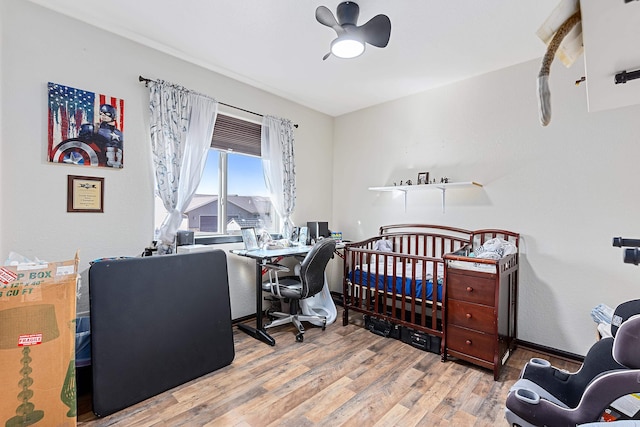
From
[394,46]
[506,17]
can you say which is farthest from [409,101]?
[506,17]

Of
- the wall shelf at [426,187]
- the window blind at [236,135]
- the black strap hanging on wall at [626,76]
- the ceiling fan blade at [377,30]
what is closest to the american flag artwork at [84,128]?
the window blind at [236,135]

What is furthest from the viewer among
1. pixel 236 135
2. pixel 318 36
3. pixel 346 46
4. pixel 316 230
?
pixel 316 230

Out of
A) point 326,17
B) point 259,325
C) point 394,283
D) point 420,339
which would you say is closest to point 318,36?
point 326,17

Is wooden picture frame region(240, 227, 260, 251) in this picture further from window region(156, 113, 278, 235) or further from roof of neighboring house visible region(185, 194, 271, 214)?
roof of neighboring house visible region(185, 194, 271, 214)

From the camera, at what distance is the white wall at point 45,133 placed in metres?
1.97

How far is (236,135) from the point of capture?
328cm

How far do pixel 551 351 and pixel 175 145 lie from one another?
3.88 m

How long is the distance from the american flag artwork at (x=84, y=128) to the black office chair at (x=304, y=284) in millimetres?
1667

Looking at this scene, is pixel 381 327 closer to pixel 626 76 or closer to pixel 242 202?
pixel 242 202

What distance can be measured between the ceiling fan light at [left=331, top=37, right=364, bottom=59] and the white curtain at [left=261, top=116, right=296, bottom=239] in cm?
157

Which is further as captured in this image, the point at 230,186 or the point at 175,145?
the point at 230,186

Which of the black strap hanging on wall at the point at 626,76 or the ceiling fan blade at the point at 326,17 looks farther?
the ceiling fan blade at the point at 326,17

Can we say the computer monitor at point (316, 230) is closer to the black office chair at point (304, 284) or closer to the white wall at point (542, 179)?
the black office chair at point (304, 284)

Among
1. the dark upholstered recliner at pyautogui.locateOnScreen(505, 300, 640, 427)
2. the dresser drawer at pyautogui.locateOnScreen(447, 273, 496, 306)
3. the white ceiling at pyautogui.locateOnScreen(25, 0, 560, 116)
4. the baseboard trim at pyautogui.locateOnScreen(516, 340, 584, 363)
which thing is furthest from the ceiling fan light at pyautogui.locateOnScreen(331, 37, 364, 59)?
the baseboard trim at pyautogui.locateOnScreen(516, 340, 584, 363)
